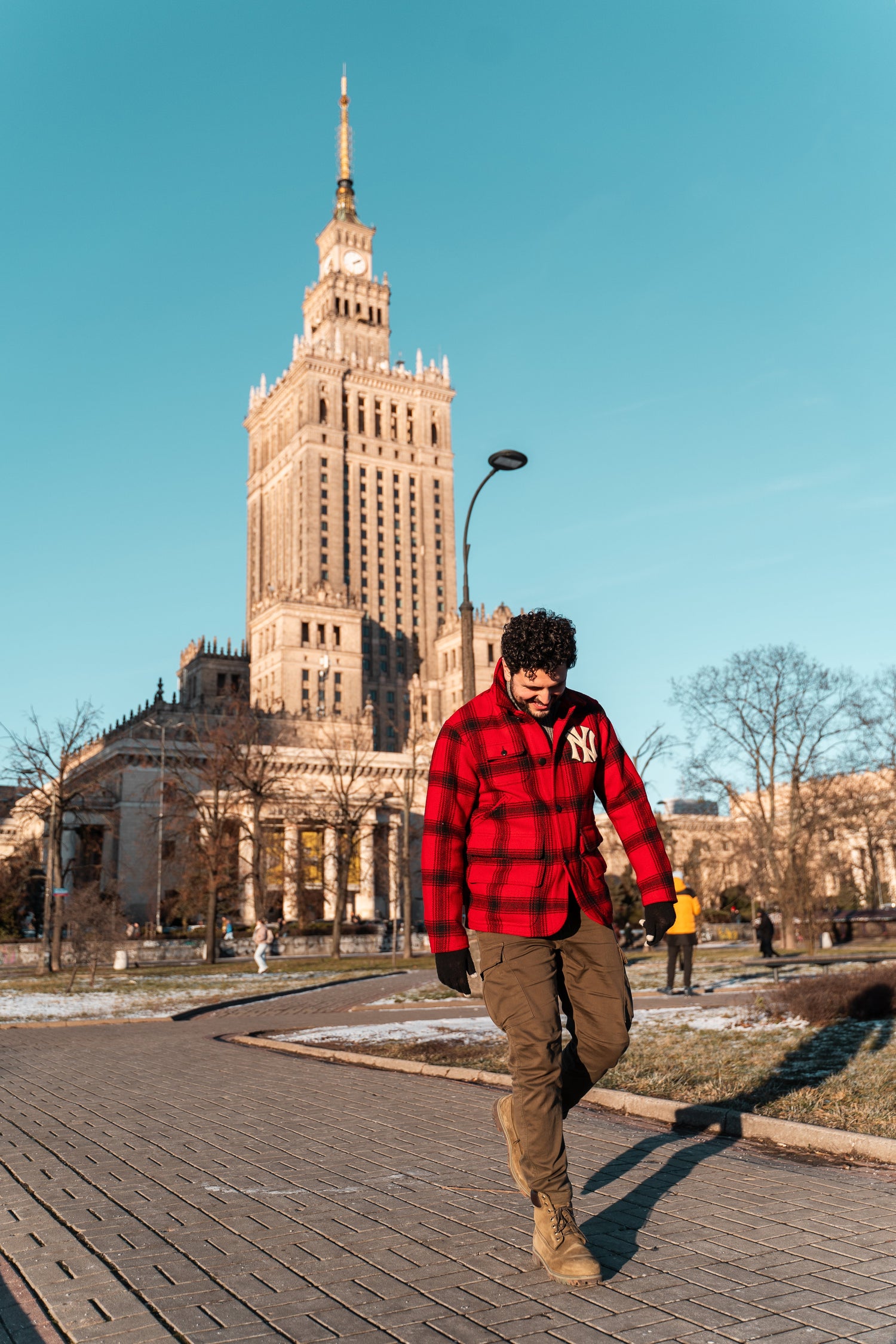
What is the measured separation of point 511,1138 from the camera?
406cm

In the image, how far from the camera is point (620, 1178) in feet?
16.8

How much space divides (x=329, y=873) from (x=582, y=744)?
202 feet

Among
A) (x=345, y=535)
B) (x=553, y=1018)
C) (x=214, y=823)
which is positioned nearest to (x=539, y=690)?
(x=553, y=1018)

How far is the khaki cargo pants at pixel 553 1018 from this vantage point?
3.84 meters

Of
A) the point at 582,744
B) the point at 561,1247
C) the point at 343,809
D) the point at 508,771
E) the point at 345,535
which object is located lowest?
the point at 561,1247

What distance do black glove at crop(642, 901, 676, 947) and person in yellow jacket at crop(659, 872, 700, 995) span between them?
11.6 m

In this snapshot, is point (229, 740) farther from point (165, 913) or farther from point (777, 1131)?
point (777, 1131)

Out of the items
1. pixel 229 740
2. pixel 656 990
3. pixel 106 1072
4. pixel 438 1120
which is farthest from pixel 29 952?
pixel 438 1120

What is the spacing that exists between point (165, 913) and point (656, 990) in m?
49.8

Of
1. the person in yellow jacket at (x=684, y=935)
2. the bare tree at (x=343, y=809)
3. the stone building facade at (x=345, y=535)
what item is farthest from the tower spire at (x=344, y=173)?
the person in yellow jacket at (x=684, y=935)

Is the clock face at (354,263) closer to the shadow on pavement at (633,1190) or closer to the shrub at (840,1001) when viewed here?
the shrub at (840,1001)

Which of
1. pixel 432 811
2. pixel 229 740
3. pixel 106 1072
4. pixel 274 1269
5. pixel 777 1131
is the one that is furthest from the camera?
pixel 229 740

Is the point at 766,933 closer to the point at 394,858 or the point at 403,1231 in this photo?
the point at 403,1231

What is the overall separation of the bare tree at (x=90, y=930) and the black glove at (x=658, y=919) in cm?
2127
